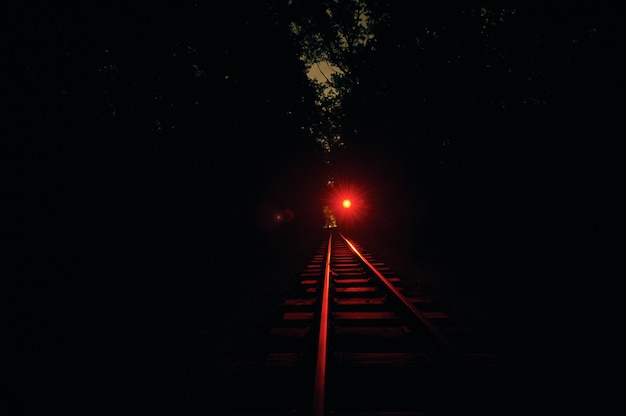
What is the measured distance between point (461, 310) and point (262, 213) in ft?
32.0

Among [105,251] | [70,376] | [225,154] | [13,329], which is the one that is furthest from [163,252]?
[225,154]

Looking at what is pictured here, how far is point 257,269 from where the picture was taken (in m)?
8.92

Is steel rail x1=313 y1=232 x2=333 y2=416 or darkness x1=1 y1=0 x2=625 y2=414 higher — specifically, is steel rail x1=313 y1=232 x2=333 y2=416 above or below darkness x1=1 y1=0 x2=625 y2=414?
below

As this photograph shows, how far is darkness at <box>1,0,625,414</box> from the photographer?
3545mm

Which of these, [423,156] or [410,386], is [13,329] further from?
[423,156]

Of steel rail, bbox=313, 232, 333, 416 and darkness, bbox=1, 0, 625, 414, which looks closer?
steel rail, bbox=313, 232, 333, 416

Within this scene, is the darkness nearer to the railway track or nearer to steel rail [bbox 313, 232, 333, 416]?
the railway track

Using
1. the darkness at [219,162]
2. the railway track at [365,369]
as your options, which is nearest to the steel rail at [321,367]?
the railway track at [365,369]

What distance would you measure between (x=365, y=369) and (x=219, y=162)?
7115 mm

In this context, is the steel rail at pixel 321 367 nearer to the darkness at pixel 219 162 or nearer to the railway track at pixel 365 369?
the railway track at pixel 365 369

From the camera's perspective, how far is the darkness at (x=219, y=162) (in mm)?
3545

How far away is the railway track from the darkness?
33.7 inches

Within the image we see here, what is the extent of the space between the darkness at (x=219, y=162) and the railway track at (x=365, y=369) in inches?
33.7

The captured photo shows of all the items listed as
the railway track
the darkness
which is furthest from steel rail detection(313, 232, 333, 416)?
the darkness
